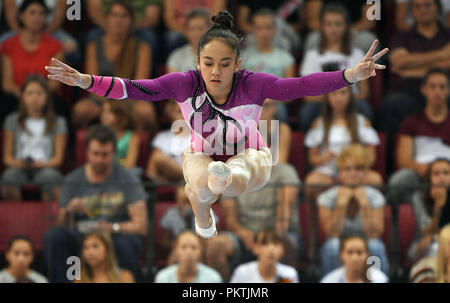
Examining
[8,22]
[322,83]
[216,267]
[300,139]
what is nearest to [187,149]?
[322,83]

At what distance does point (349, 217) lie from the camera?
6414 mm

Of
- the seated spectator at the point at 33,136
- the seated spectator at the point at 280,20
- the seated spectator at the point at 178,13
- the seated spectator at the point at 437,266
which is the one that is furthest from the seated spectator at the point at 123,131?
the seated spectator at the point at 437,266

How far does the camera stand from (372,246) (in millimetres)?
6301

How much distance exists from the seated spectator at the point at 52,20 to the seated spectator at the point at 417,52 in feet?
8.94

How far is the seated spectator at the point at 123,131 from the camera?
7160mm

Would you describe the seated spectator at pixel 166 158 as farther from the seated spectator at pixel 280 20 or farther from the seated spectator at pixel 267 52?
the seated spectator at pixel 280 20

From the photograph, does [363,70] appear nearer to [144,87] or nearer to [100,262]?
[144,87]

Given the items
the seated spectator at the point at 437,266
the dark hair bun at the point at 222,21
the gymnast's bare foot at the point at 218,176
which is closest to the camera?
the gymnast's bare foot at the point at 218,176

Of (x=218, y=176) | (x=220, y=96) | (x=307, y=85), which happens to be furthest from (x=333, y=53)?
(x=218, y=176)

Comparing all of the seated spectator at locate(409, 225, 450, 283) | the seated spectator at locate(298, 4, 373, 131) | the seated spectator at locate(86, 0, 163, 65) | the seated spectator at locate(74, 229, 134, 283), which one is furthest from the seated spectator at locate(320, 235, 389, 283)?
the seated spectator at locate(86, 0, 163, 65)

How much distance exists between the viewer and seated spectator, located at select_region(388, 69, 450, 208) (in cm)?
710

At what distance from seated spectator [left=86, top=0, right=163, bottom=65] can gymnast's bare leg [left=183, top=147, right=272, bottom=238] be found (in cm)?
298

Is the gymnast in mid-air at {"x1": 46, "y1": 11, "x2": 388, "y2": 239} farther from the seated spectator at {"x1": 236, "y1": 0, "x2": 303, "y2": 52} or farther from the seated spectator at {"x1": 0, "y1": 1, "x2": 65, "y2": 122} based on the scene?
the seated spectator at {"x1": 0, "y1": 1, "x2": 65, "y2": 122}

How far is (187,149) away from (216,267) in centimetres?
161
